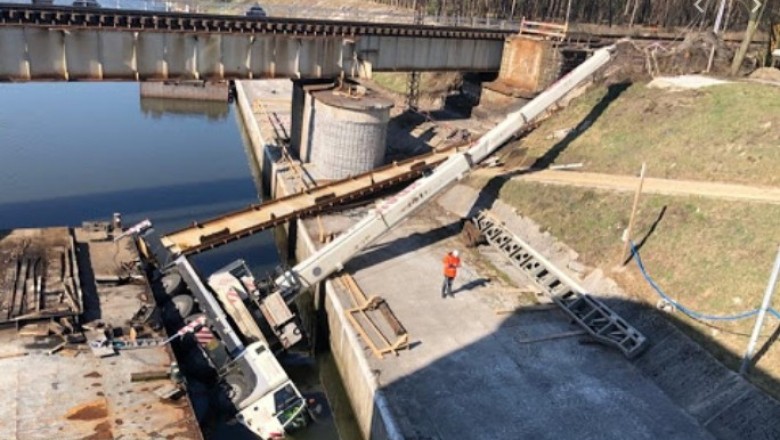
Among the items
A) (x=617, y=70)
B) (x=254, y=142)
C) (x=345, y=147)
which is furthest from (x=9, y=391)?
(x=617, y=70)

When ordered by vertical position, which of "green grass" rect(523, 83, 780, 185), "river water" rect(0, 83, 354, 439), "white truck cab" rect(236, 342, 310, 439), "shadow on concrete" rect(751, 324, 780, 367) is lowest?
"river water" rect(0, 83, 354, 439)

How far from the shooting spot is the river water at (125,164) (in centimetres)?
2839

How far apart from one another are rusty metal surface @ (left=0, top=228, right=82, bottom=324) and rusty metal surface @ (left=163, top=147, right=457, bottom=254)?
330 cm

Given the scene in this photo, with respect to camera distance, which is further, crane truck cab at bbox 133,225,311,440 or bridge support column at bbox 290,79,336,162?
bridge support column at bbox 290,79,336,162

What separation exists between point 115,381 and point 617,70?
2891 cm

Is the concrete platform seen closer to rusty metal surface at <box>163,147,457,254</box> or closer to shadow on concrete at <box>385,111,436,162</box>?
rusty metal surface at <box>163,147,457,254</box>

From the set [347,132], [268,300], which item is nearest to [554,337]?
[268,300]

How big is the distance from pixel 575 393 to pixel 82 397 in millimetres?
11790

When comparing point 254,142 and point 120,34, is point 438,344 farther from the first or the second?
point 254,142

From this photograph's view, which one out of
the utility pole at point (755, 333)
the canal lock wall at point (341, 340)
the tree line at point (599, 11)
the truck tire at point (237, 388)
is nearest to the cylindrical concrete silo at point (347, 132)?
the canal lock wall at point (341, 340)

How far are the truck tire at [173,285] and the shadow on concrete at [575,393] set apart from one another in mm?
7389

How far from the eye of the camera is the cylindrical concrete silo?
2905 centimetres

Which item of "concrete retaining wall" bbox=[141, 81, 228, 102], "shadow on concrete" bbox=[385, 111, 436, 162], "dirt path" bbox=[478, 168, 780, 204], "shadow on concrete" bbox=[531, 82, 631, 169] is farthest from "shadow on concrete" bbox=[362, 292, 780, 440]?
"concrete retaining wall" bbox=[141, 81, 228, 102]

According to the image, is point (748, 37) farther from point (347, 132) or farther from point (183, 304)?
point (183, 304)
